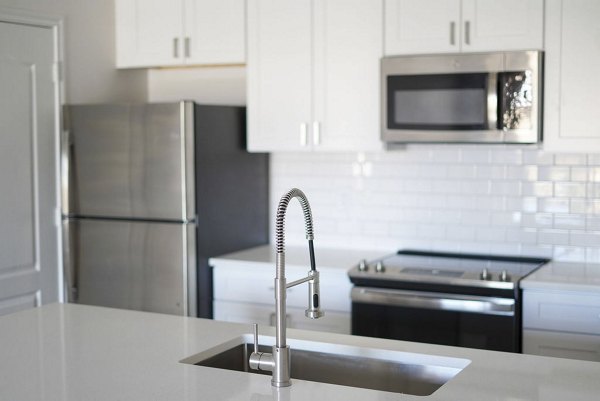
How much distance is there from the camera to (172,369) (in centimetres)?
232

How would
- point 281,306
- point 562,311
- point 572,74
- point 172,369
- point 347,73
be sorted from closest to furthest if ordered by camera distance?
point 281,306
point 172,369
point 562,311
point 572,74
point 347,73

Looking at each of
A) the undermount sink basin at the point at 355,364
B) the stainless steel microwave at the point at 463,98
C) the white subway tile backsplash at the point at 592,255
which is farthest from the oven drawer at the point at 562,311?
the undermount sink basin at the point at 355,364

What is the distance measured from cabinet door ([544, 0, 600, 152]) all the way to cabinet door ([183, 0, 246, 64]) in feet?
5.05

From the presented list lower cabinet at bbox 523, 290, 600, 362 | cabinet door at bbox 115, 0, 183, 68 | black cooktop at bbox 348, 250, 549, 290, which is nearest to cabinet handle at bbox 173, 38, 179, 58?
cabinet door at bbox 115, 0, 183, 68

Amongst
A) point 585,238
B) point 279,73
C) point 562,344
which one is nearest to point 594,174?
point 585,238

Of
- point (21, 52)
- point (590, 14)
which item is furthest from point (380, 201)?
point (21, 52)

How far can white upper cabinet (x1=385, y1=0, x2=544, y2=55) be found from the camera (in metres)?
3.71

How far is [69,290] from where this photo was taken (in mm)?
4426

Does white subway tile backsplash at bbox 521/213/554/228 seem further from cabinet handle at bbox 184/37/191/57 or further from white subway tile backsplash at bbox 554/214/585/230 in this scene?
cabinet handle at bbox 184/37/191/57

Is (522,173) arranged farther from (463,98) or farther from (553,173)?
(463,98)

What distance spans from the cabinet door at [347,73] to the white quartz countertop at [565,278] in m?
0.97

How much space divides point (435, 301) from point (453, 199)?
0.79 m

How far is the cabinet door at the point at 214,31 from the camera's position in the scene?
4.33 m

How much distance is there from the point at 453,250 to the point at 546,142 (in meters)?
0.83
